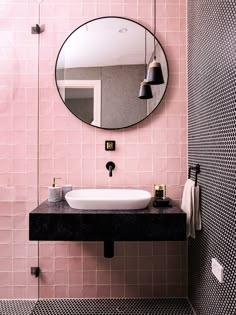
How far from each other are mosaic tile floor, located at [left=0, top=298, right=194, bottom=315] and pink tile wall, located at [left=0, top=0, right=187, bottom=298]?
0.06 m

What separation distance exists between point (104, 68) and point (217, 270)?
161cm

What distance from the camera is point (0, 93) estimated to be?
2.14 meters

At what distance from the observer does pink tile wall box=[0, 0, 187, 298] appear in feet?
7.48

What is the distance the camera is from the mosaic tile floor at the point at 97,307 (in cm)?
211

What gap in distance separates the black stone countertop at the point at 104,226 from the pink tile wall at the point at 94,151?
603mm

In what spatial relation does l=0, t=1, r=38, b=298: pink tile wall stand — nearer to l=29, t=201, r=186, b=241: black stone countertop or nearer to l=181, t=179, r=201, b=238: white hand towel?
l=29, t=201, r=186, b=241: black stone countertop

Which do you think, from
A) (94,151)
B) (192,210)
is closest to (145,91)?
(94,151)

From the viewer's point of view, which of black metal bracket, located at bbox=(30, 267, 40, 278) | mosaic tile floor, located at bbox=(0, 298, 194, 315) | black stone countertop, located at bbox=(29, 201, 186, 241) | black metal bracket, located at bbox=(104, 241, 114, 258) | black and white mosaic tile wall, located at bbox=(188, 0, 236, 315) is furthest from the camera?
black metal bracket, located at bbox=(30, 267, 40, 278)

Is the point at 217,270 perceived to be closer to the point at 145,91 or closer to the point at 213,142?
the point at 213,142

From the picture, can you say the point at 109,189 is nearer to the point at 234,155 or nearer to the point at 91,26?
the point at 234,155

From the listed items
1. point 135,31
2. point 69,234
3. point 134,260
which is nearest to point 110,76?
point 135,31

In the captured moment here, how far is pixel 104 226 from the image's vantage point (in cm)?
171

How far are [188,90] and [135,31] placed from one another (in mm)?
623

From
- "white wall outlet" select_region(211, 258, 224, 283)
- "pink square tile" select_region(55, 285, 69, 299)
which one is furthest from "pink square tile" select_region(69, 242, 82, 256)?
"white wall outlet" select_region(211, 258, 224, 283)
